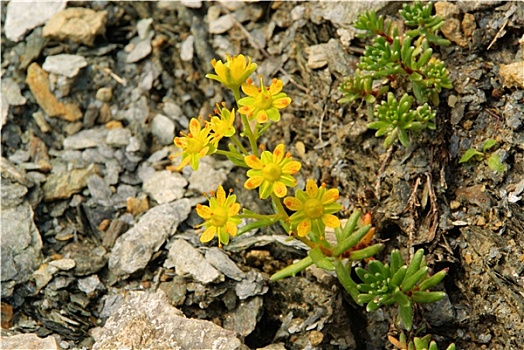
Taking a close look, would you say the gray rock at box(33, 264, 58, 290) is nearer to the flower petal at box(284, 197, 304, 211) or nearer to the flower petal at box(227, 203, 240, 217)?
the flower petal at box(227, 203, 240, 217)

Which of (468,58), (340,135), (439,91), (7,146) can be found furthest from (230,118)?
(7,146)

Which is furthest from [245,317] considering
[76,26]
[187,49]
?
[76,26]

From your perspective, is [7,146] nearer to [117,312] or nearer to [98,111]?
[98,111]

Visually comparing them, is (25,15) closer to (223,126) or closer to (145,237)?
(145,237)

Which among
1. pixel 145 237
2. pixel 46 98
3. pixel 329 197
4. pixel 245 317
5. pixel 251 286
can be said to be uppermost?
pixel 329 197

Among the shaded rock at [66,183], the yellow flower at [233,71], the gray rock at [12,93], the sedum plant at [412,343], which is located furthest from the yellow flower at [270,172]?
the gray rock at [12,93]

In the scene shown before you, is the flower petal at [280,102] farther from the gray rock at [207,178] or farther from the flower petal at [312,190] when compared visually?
the gray rock at [207,178]
